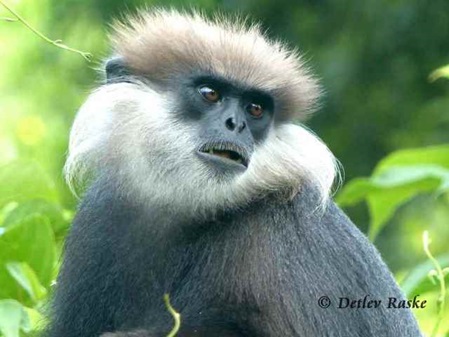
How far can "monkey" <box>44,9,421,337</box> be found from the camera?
3.88 m

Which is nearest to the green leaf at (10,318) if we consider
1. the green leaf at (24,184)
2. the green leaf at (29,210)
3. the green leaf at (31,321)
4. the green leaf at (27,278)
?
the green leaf at (31,321)

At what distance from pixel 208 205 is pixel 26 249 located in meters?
0.78

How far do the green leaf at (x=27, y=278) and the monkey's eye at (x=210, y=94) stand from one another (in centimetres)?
90

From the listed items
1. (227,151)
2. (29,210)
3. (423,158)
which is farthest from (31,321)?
(423,158)

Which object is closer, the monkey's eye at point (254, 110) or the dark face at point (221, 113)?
the dark face at point (221, 113)

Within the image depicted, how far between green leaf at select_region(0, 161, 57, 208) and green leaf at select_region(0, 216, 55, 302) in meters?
0.23

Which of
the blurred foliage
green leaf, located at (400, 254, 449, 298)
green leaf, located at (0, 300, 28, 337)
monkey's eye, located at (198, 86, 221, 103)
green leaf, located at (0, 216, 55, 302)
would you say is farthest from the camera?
the blurred foliage

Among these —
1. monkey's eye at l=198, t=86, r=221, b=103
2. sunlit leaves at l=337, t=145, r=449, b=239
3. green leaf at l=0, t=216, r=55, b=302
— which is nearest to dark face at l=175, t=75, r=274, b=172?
monkey's eye at l=198, t=86, r=221, b=103

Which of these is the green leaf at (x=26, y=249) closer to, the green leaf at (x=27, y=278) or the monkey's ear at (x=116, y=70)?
the green leaf at (x=27, y=278)

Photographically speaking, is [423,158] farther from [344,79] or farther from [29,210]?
[344,79]

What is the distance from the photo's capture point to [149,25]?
14.6ft

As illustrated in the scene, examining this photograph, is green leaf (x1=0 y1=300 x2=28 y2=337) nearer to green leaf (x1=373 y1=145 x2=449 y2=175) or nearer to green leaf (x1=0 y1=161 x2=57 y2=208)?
green leaf (x1=0 y1=161 x2=57 y2=208)

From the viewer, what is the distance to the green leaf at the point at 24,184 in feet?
12.0

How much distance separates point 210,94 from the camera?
413 centimetres
